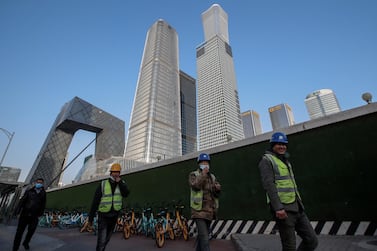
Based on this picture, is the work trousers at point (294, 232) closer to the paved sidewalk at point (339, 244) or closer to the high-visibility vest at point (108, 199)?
the paved sidewalk at point (339, 244)

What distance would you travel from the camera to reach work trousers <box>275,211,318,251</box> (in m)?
2.21

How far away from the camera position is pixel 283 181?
2.47 meters

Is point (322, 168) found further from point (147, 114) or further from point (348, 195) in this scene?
point (147, 114)

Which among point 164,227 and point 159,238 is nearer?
point 159,238

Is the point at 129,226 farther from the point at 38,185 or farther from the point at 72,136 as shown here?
the point at 72,136

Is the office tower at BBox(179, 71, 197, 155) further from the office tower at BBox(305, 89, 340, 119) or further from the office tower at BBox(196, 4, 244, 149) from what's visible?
the office tower at BBox(305, 89, 340, 119)

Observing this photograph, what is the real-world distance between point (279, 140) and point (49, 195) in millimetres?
25675

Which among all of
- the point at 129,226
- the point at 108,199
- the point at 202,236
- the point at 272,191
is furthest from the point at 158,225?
the point at 272,191

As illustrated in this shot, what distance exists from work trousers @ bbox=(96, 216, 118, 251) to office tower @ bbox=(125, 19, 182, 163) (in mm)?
91714

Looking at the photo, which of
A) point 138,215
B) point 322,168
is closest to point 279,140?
point 322,168

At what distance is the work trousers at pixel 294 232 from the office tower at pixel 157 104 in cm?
9362

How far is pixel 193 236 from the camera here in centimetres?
710

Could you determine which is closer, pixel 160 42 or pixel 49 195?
pixel 49 195

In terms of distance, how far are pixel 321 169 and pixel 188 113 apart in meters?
152
